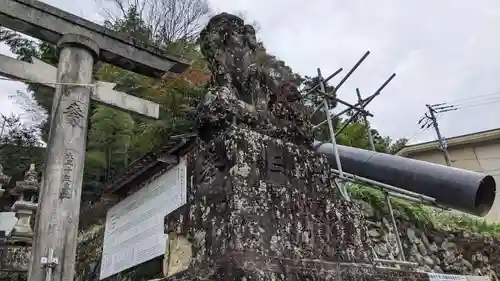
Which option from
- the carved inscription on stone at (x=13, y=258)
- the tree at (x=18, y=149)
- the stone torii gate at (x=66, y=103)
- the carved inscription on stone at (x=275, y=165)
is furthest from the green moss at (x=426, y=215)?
the tree at (x=18, y=149)

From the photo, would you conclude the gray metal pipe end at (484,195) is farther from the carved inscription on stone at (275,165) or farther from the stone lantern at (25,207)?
the stone lantern at (25,207)

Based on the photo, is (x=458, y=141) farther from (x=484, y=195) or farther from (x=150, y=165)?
(x=150, y=165)

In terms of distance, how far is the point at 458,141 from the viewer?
17766 mm

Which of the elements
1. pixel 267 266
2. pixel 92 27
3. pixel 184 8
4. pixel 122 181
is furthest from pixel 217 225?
pixel 184 8

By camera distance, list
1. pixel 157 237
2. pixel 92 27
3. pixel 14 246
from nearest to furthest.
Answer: pixel 92 27 → pixel 157 237 → pixel 14 246

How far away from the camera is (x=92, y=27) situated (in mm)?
5410

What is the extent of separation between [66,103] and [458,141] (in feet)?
55.4

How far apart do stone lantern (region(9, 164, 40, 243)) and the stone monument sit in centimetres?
735

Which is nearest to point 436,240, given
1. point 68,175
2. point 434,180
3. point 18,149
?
point 434,180

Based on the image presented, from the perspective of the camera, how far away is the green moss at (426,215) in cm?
829

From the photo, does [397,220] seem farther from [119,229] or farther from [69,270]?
[69,270]

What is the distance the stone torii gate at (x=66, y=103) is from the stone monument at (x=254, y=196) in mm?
2795

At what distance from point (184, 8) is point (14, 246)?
16.6 m

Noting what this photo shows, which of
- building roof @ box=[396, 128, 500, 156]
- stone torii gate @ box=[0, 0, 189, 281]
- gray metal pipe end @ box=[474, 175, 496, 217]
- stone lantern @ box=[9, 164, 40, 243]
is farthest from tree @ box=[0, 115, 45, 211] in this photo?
building roof @ box=[396, 128, 500, 156]
